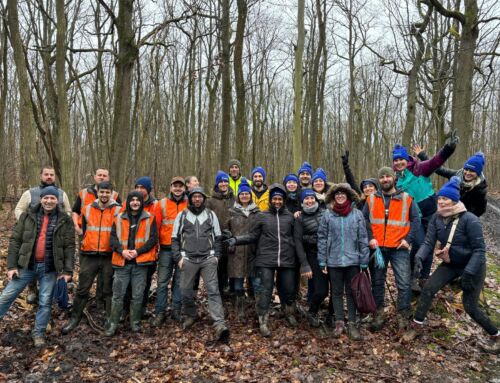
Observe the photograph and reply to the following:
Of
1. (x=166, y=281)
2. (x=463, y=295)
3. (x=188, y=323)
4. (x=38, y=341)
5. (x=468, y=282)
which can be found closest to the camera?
(x=468, y=282)

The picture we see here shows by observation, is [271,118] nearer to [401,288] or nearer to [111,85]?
[111,85]

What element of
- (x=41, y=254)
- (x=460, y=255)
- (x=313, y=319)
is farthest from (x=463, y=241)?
(x=41, y=254)

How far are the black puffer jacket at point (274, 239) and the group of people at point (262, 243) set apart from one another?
0.02 meters

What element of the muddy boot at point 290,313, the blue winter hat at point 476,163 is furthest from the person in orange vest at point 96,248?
the blue winter hat at point 476,163

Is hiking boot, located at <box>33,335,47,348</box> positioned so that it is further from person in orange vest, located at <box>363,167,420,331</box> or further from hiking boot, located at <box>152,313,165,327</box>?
person in orange vest, located at <box>363,167,420,331</box>

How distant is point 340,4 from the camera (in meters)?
18.8

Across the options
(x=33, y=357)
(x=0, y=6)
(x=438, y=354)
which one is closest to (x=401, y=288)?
(x=438, y=354)

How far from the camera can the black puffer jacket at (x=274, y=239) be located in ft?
17.8

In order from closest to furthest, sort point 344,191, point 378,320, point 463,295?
1. point 463,295
2. point 344,191
3. point 378,320

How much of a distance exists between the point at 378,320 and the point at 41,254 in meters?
4.96

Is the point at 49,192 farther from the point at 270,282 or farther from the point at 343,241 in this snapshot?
the point at 343,241

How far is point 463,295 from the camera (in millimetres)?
4801

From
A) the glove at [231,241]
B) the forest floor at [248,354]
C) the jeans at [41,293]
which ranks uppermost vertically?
the glove at [231,241]

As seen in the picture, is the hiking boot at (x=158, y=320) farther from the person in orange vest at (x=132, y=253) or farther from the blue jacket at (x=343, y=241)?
the blue jacket at (x=343, y=241)
